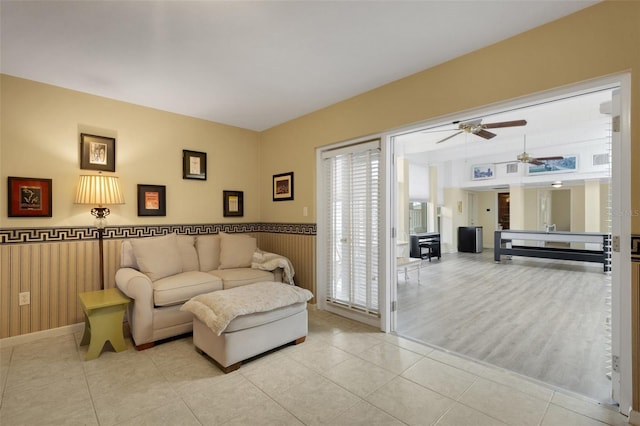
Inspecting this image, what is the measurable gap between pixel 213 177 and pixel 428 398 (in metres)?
3.62

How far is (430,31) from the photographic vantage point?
7.22 ft

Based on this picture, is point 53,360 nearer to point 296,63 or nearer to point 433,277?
point 296,63

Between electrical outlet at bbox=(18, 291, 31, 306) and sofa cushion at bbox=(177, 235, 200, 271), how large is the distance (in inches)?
53.9

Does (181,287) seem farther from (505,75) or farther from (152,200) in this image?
(505,75)

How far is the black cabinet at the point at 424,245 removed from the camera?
774 cm

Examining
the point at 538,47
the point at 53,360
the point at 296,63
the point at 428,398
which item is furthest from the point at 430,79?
the point at 53,360

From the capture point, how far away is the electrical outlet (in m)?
A: 2.83

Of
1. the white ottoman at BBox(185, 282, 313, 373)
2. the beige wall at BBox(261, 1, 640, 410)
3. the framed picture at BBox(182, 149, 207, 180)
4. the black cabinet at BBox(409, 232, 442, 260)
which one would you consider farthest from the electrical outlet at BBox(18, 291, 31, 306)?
the black cabinet at BBox(409, 232, 442, 260)

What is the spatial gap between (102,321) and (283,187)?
256 cm

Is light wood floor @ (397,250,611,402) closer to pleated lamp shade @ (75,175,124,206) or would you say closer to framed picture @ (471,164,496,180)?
pleated lamp shade @ (75,175,124,206)

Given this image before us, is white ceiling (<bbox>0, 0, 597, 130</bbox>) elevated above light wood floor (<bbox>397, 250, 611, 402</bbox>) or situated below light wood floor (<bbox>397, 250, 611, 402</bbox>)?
above

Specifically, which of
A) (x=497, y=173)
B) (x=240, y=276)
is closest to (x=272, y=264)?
(x=240, y=276)

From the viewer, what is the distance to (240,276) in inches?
130

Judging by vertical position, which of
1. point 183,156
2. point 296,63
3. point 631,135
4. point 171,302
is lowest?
point 171,302
